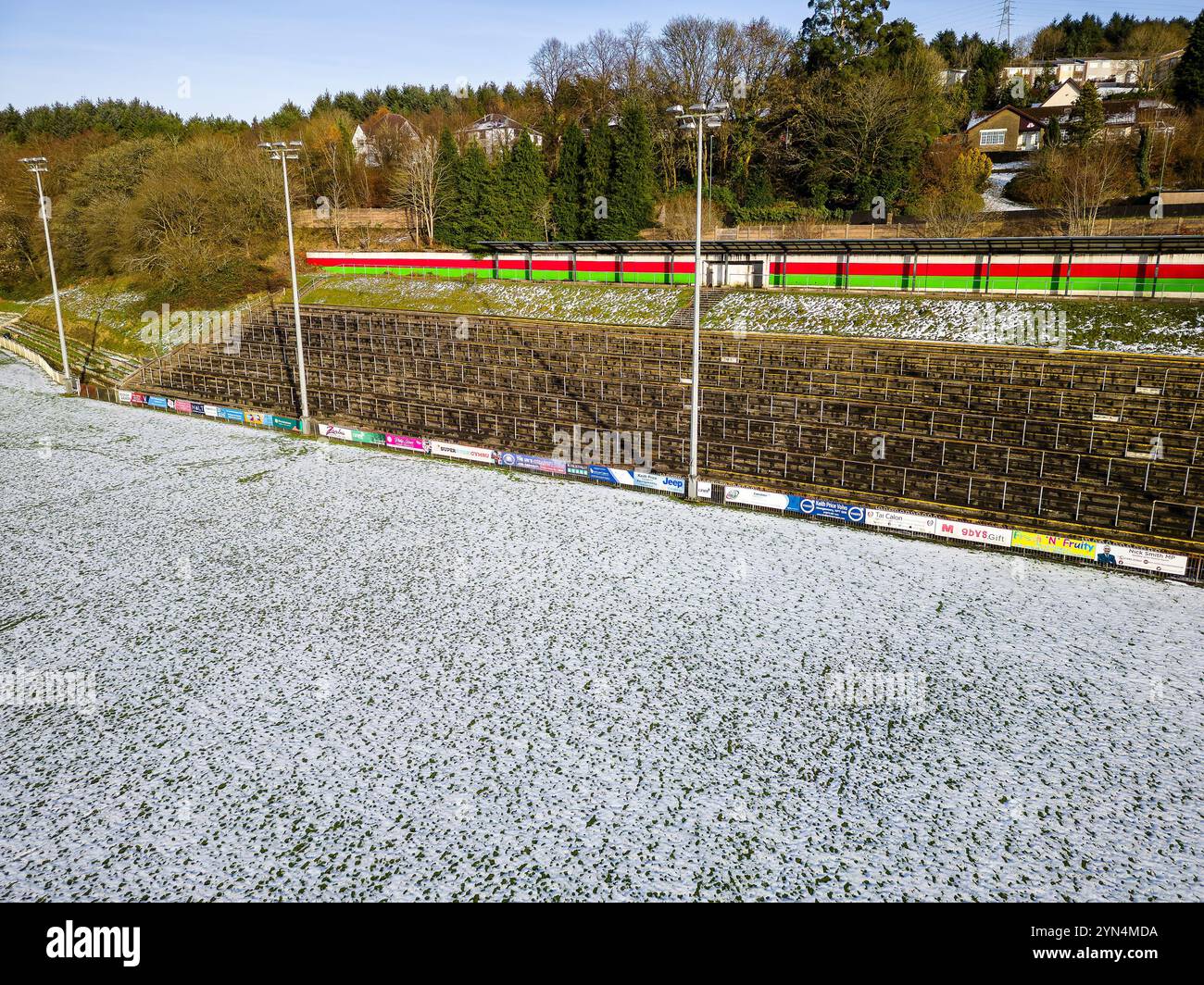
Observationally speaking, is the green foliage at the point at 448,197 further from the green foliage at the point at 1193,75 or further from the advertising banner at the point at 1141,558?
the green foliage at the point at 1193,75

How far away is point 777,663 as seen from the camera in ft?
56.8

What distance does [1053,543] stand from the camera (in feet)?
72.8

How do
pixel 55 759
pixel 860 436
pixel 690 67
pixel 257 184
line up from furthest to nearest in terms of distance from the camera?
pixel 690 67 → pixel 257 184 → pixel 860 436 → pixel 55 759

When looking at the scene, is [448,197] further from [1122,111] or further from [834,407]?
[1122,111]

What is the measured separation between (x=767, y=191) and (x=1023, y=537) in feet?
151

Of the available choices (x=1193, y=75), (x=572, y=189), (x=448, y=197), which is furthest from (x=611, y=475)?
(x=1193, y=75)

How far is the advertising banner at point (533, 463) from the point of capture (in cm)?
3091

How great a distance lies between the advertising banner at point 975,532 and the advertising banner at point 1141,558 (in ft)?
8.02

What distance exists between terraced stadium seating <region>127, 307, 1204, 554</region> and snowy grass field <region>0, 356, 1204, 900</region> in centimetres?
336

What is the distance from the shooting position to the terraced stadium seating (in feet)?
79.5

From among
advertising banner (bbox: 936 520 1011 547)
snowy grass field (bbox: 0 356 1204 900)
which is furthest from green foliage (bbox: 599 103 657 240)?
advertising banner (bbox: 936 520 1011 547)

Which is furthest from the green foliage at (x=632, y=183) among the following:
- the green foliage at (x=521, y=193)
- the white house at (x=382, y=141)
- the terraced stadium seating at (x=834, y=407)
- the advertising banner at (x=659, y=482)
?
the advertising banner at (x=659, y=482)
